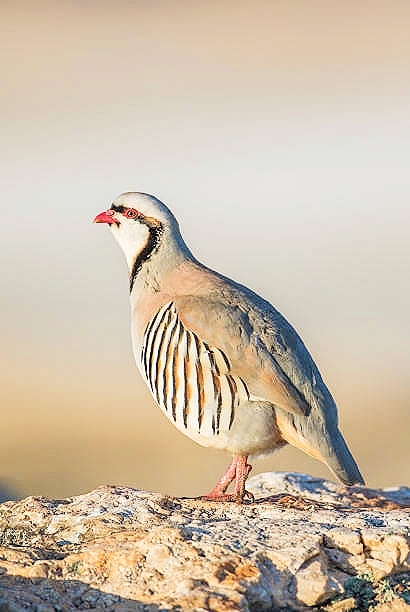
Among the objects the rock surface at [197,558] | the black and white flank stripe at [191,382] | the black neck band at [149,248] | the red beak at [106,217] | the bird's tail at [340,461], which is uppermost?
the red beak at [106,217]

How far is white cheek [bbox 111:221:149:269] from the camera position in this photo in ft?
27.0

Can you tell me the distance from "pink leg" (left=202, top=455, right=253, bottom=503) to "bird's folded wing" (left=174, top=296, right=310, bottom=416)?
552 mm

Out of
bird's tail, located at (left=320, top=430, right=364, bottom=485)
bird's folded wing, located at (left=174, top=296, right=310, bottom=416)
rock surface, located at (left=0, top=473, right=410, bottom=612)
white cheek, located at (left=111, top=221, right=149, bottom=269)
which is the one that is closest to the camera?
rock surface, located at (left=0, top=473, right=410, bottom=612)

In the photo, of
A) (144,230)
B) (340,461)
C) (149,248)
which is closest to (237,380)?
(340,461)

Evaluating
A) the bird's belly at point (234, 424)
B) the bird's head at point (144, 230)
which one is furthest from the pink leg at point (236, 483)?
the bird's head at point (144, 230)

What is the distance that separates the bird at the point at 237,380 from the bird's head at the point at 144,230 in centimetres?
61

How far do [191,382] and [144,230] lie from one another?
1.58 metres

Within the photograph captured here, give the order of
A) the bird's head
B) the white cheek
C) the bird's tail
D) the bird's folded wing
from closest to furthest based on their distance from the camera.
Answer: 1. the bird's folded wing
2. the bird's tail
3. the bird's head
4. the white cheek

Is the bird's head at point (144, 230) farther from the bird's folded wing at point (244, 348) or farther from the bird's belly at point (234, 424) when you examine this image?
the bird's belly at point (234, 424)

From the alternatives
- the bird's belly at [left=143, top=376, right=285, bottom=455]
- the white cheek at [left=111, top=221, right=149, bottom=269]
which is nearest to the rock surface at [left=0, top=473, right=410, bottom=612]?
the bird's belly at [left=143, top=376, right=285, bottom=455]

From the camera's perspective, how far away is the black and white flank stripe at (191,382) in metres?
6.95

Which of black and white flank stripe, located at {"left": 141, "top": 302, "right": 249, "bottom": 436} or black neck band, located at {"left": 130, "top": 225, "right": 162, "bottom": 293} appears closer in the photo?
black and white flank stripe, located at {"left": 141, "top": 302, "right": 249, "bottom": 436}

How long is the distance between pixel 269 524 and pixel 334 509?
2.33 ft

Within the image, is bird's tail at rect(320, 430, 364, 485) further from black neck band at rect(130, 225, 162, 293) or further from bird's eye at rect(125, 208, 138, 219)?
bird's eye at rect(125, 208, 138, 219)
